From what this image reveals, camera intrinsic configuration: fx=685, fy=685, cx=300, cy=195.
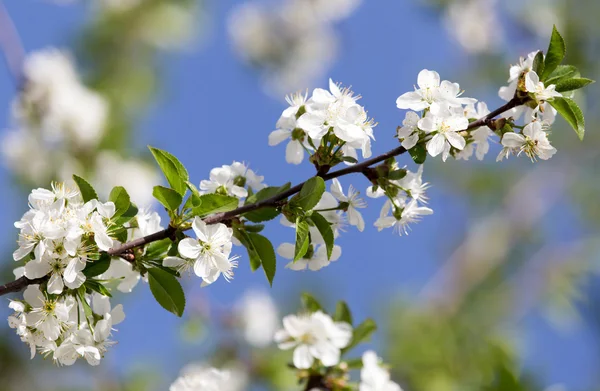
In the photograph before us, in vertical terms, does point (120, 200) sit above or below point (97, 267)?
above

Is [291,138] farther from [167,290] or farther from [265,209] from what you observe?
[167,290]

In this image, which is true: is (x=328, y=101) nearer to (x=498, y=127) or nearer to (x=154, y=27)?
(x=498, y=127)

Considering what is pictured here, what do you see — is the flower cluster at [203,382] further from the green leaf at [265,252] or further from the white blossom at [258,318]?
the white blossom at [258,318]

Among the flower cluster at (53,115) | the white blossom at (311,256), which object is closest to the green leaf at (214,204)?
the white blossom at (311,256)

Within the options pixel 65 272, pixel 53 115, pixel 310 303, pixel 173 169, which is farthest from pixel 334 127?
pixel 53 115

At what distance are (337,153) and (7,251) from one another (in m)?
2.43

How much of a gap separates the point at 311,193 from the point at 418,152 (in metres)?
0.20

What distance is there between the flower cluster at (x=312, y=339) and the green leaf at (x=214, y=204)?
16.7 inches

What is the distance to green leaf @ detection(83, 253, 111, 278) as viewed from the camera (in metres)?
1.07

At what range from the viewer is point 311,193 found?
42.3 inches

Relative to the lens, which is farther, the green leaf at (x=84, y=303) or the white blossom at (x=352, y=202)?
the white blossom at (x=352, y=202)

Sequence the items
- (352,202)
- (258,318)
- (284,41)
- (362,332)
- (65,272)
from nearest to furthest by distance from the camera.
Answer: (65,272)
(352,202)
(362,332)
(258,318)
(284,41)

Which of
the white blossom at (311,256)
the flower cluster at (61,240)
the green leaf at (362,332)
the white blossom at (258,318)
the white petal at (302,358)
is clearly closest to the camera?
the flower cluster at (61,240)

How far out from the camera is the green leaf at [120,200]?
1.13 metres
